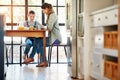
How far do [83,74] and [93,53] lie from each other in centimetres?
50

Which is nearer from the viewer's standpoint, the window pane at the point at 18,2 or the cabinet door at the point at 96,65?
the cabinet door at the point at 96,65

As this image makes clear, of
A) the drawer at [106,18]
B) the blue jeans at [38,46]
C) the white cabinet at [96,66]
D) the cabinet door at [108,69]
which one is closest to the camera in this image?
the drawer at [106,18]

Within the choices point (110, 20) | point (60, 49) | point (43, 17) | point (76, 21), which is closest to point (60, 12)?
point (43, 17)

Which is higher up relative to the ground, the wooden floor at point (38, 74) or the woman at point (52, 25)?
the woman at point (52, 25)

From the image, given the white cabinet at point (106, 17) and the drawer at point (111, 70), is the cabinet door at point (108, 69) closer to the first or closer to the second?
the drawer at point (111, 70)

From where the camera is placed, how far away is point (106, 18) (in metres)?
3.12

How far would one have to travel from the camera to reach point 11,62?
7.22 m

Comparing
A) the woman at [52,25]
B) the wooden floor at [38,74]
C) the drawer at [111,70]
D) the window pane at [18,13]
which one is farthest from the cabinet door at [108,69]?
the window pane at [18,13]

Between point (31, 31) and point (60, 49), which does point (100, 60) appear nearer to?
point (31, 31)

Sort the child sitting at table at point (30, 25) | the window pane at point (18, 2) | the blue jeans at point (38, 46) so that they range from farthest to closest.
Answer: the window pane at point (18, 2) → the child sitting at table at point (30, 25) → the blue jeans at point (38, 46)

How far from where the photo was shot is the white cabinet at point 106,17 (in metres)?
2.85

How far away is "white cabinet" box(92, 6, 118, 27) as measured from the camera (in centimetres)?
285

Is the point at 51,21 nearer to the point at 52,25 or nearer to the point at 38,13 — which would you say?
the point at 52,25

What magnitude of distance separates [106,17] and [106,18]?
10 millimetres
